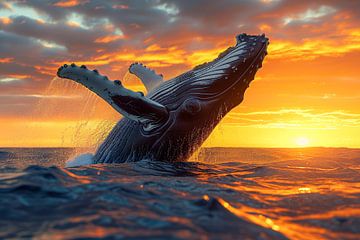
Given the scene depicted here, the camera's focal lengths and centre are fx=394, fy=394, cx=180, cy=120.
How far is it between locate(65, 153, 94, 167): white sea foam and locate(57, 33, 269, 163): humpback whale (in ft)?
1.87

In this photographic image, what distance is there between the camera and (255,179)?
7.98m

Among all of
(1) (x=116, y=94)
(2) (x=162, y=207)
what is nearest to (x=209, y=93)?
(1) (x=116, y=94)

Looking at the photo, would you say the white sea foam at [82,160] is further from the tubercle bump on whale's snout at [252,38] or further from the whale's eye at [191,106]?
the tubercle bump on whale's snout at [252,38]

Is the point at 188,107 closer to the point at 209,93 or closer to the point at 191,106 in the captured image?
the point at 191,106

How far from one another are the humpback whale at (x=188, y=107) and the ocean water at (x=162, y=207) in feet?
5.03

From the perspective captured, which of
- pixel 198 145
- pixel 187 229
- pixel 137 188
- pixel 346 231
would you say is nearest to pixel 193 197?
pixel 137 188

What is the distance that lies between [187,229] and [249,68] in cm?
574

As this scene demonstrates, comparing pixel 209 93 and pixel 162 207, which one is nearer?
pixel 162 207

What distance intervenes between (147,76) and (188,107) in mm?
2760

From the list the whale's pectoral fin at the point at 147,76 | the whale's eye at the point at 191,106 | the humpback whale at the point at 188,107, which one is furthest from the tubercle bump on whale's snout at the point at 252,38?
the whale's pectoral fin at the point at 147,76

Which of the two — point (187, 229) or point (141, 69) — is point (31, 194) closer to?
point (187, 229)

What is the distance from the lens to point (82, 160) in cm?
975

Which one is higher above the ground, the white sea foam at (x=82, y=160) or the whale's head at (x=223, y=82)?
the whale's head at (x=223, y=82)

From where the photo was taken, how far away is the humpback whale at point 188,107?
332 inches
